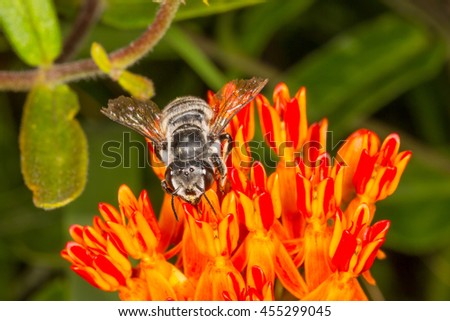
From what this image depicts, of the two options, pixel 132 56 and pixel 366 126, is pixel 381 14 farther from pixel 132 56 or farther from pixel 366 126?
pixel 132 56

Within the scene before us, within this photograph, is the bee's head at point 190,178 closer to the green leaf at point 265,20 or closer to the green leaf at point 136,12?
the green leaf at point 136,12

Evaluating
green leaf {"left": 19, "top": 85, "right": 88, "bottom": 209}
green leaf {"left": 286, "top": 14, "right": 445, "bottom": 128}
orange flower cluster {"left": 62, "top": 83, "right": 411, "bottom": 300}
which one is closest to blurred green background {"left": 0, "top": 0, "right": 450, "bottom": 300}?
green leaf {"left": 286, "top": 14, "right": 445, "bottom": 128}

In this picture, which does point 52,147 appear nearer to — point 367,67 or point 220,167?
point 220,167

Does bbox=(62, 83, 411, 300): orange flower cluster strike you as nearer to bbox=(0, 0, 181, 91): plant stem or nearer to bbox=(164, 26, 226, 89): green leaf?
bbox=(0, 0, 181, 91): plant stem

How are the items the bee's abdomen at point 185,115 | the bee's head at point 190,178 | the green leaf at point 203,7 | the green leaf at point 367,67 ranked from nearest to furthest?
the bee's head at point 190,178, the bee's abdomen at point 185,115, the green leaf at point 203,7, the green leaf at point 367,67

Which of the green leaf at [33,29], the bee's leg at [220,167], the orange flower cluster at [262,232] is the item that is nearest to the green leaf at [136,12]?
the green leaf at [33,29]

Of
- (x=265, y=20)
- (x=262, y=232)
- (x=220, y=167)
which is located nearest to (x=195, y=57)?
(x=265, y=20)

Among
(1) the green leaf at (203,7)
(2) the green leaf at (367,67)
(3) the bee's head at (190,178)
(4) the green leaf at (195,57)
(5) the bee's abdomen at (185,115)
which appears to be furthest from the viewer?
(2) the green leaf at (367,67)
